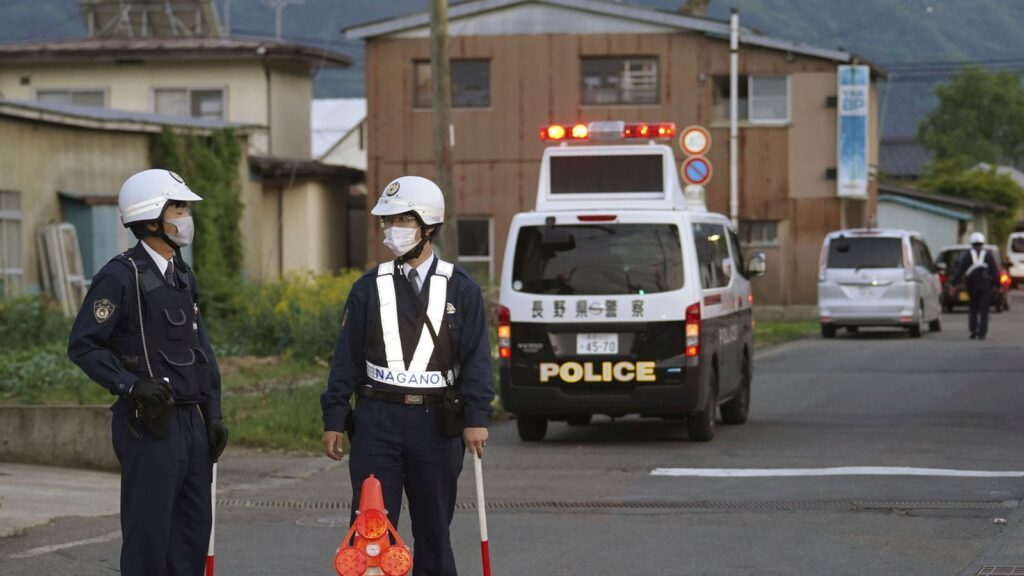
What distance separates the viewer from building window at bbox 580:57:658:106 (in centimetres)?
3844

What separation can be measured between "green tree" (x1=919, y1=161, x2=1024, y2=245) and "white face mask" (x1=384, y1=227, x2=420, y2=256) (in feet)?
223

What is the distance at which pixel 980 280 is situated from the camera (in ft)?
90.5

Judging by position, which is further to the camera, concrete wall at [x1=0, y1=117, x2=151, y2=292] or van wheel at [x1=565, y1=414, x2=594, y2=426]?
concrete wall at [x1=0, y1=117, x2=151, y2=292]

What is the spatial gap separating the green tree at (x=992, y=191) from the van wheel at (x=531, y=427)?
59.8m

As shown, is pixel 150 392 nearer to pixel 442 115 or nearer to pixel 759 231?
pixel 442 115

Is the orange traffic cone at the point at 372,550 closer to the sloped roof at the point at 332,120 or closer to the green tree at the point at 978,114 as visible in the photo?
the sloped roof at the point at 332,120

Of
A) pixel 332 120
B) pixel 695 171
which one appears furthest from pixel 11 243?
pixel 332 120

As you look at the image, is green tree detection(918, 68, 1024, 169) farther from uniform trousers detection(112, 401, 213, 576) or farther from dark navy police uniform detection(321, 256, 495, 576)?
uniform trousers detection(112, 401, 213, 576)

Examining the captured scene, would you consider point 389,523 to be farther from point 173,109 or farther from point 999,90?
point 999,90

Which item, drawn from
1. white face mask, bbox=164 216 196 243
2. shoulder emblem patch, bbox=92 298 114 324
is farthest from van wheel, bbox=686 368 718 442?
shoulder emblem patch, bbox=92 298 114 324

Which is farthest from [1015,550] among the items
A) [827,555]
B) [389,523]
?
[389,523]

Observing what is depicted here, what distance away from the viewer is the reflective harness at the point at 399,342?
6.81 m

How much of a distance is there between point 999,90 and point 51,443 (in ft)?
353

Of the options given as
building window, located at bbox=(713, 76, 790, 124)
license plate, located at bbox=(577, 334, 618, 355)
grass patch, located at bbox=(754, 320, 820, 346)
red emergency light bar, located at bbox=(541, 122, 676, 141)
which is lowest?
grass patch, located at bbox=(754, 320, 820, 346)
